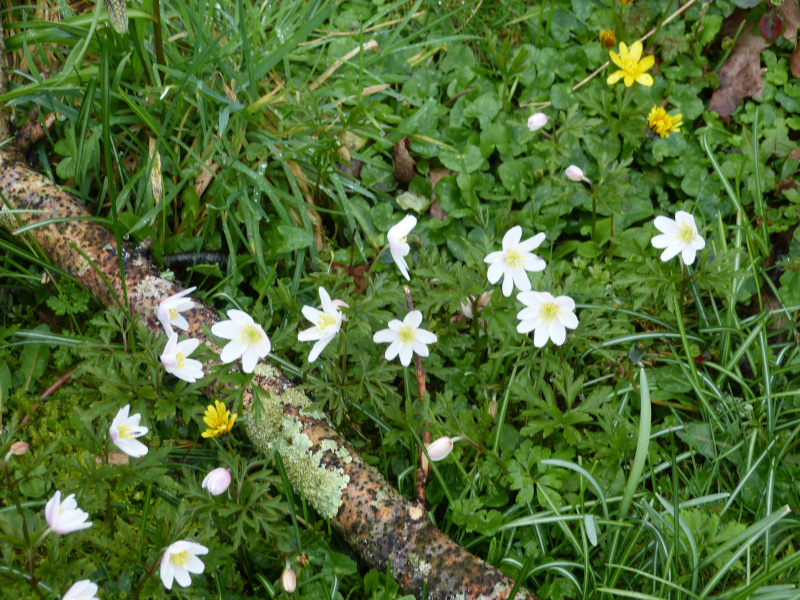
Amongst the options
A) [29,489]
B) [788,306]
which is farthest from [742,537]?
[29,489]

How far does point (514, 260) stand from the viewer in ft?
6.30

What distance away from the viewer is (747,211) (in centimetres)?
266

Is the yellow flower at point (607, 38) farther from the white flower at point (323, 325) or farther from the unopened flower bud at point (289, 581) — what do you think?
the unopened flower bud at point (289, 581)

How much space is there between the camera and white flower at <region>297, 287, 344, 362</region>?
1661mm

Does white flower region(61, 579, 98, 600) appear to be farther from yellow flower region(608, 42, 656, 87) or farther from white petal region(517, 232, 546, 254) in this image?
A: yellow flower region(608, 42, 656, 87)

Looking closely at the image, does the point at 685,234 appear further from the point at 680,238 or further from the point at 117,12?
the point at 117,12

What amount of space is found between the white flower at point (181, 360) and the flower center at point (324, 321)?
0.36 metres

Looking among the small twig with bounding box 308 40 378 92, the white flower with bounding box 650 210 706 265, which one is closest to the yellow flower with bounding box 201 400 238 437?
the white flower with bounding box 650 210 706 265

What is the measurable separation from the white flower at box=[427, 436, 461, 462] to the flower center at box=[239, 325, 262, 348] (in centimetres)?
59

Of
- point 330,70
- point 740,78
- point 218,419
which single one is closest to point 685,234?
point 740,78

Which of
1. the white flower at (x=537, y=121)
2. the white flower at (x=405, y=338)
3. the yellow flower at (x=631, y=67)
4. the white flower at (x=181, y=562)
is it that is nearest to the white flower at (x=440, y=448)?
the white flower at (x=405, y=338)

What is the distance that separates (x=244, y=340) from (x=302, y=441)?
0.40 meters

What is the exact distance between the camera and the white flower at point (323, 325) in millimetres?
1661

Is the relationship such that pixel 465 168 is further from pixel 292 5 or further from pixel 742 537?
pixel 742 537
